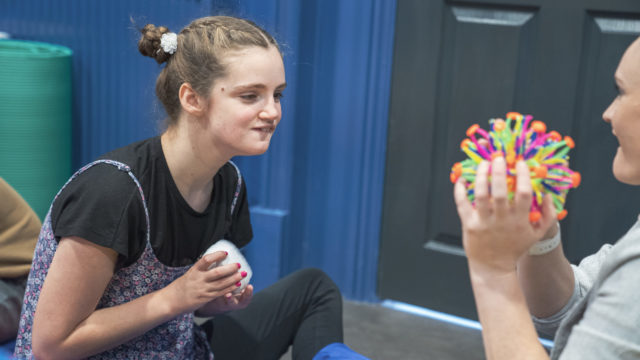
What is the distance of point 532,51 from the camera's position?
2.29 m

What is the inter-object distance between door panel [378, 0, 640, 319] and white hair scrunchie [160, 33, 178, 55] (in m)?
1.21

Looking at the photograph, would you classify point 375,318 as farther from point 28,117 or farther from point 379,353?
point 28,117

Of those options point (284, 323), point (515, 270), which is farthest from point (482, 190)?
point (284, 323)

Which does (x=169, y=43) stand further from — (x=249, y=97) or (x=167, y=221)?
(x=167, y=221)

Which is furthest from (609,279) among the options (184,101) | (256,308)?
(256,308)

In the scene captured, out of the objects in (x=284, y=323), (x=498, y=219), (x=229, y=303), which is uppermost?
(x=498, y=219)

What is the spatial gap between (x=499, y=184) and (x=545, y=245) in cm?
31

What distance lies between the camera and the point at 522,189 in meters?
0.83

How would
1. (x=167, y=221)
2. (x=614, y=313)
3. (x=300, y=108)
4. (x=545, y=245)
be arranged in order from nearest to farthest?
(x=614, y=313), (x=545, y=245), (x=167, y=221), (x=300, y=108)

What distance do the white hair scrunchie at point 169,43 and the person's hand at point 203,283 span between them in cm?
41

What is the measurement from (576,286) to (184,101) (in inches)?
30.1

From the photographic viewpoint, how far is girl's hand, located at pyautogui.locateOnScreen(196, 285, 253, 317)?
1.44m

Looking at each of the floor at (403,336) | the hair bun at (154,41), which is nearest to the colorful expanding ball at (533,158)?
the hair bun at (154,41)

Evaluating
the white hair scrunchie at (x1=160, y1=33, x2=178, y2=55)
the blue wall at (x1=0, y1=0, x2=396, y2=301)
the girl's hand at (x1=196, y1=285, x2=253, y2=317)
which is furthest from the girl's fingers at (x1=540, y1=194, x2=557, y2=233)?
the blue wall at (x1=0, y1=0, x2=396, y2=301)
